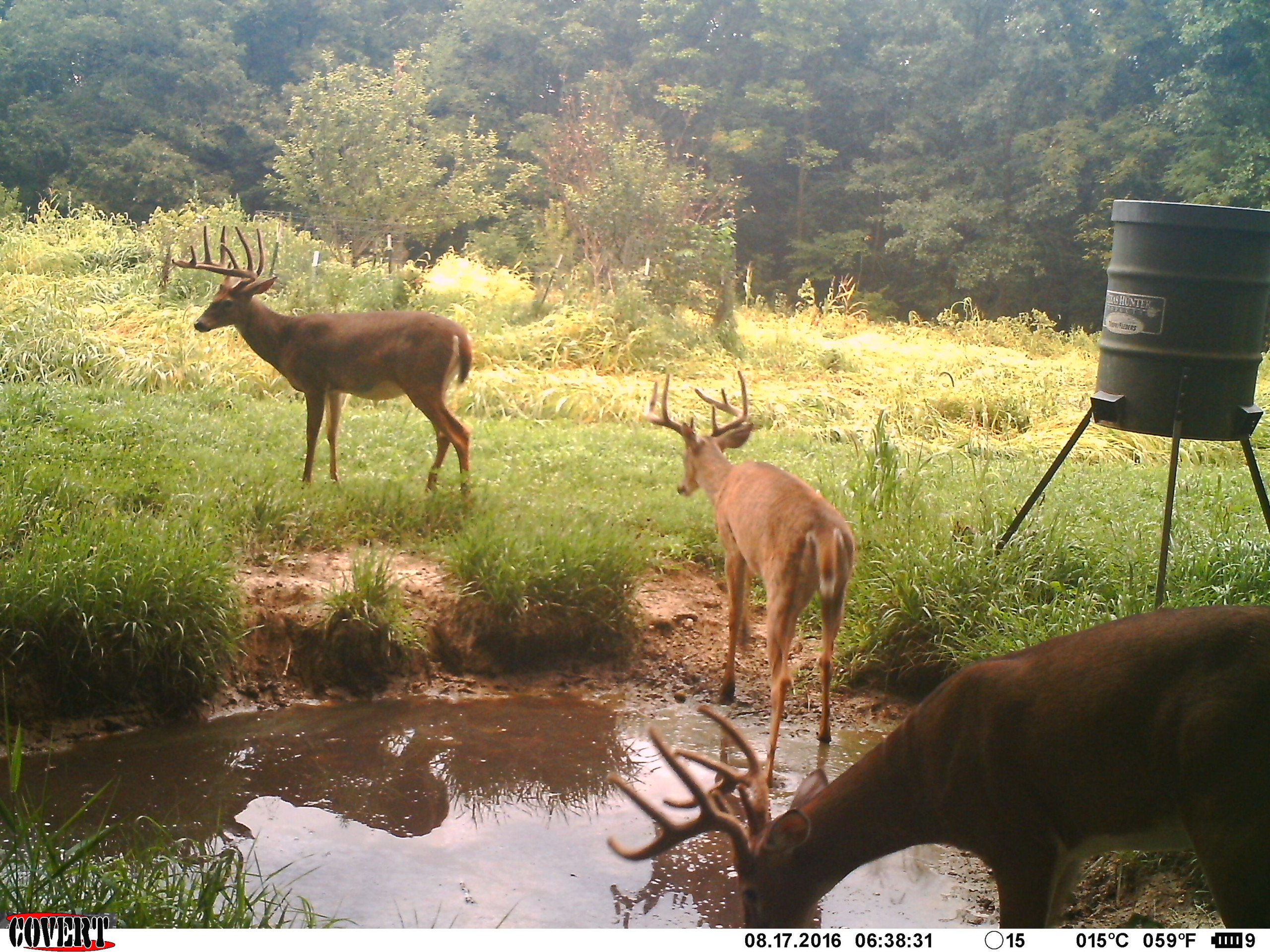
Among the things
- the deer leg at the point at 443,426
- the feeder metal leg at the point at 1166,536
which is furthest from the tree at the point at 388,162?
the feeder metal leg at the point at 1166,536

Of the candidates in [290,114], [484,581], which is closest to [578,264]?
[290,114]

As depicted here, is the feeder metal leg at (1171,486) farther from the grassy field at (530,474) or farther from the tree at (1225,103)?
the tree at (1225,103)

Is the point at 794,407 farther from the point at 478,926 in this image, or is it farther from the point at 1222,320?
the point at 478,926

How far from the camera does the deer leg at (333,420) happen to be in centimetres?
603

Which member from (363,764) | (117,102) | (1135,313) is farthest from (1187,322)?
(117,102)

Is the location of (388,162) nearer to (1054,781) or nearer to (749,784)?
(749,784)

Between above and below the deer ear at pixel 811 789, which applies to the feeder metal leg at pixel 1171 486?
above

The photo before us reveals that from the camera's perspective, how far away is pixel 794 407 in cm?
860

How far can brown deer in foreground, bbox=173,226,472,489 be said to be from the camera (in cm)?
608

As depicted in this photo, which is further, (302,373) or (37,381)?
(37,381)

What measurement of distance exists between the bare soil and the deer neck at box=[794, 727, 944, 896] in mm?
1831

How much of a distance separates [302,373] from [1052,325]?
640 cm

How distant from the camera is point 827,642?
13.0 ft

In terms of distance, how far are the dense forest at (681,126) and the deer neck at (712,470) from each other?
5553 millimetres
